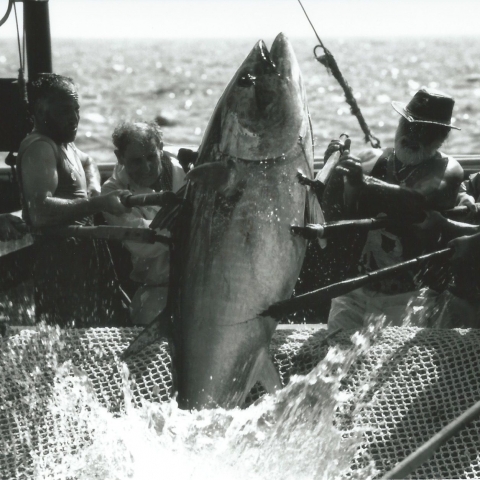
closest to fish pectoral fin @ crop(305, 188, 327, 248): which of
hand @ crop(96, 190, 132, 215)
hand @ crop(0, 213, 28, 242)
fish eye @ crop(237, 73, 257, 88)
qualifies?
fish eye @ crop(237, 73, 257, 88)

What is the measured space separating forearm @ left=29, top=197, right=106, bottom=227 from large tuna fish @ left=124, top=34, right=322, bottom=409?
0.99 meters

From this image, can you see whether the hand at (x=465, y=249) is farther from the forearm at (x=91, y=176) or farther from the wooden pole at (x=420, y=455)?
the forearm at (x=91, y=176)

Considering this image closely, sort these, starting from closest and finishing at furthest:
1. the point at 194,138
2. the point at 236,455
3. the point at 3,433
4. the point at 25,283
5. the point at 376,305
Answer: the point at 236,455, the point at 3,433, the point at 376,305, the point at 25,283, the point at 194,138

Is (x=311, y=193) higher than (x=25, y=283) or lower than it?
higher

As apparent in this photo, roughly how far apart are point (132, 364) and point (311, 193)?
1.11m

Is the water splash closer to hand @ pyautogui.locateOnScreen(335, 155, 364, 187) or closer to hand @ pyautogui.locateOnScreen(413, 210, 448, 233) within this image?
hand @ pyautogui.locateOnScreen(335, 155, 364, 187)

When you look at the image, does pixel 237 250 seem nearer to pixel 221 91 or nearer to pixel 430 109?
pixel 430 109

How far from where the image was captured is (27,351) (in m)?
3.65

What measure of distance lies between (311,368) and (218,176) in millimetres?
1000

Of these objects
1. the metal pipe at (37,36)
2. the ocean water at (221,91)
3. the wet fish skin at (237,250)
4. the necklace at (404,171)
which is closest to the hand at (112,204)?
the wet fish skin at (237,250)

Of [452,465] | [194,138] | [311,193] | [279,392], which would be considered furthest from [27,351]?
[194,138]

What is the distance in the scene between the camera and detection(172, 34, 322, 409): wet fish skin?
10.0 ft

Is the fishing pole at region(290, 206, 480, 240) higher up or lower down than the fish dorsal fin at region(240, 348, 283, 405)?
higher up

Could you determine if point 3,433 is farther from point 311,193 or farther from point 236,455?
point 311,193
